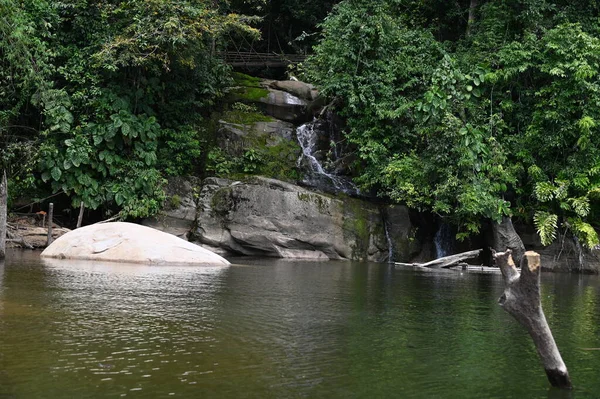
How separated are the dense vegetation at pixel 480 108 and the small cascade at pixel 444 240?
1067 millimetres

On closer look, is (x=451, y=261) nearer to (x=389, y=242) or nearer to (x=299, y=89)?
(x=389, y=242)

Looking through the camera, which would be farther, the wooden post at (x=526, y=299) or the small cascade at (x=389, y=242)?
the small cascade at (x=389, y=242)

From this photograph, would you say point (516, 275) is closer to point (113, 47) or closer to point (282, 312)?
point (282, 312)

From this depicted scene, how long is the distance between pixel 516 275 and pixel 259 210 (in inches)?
650

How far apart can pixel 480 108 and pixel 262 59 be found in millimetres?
14493

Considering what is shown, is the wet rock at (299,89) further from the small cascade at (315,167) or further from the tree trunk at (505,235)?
the tree trunk at (505,235)

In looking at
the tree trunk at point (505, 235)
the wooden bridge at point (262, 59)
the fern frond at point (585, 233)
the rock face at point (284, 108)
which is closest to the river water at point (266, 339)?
the fern frond at point (585, 233)

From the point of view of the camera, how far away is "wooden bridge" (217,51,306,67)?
107 feet

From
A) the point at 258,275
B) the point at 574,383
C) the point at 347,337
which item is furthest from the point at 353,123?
the point at 574,383

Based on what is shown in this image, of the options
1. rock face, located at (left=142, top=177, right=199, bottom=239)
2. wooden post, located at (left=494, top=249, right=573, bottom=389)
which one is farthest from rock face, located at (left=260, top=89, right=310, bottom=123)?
wooden post, located at (left=494, top=249, right=573, bottom=389)

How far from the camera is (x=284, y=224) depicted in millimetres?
21344

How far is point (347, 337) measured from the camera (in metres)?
7.75

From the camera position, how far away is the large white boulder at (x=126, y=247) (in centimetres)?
1599

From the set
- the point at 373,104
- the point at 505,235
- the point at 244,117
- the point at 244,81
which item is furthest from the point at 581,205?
the point at 244,81
